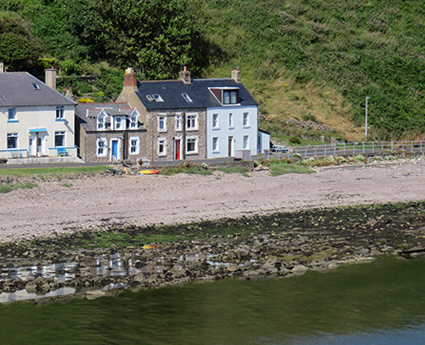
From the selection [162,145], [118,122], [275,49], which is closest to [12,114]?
[118,122]

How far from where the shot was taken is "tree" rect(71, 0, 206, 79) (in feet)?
245

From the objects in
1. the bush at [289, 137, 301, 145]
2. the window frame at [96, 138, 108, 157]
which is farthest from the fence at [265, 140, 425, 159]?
the window frame at [96, 138, 108, 157]

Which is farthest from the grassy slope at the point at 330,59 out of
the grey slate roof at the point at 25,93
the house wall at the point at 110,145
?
the grey slate roof at the point at 25,93

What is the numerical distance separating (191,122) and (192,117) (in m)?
0.43

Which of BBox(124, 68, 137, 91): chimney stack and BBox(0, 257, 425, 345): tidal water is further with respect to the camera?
BBox(124, 68, 137, 91): chimney stack

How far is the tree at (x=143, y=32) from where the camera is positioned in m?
74.8

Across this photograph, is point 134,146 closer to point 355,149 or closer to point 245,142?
point 245,142

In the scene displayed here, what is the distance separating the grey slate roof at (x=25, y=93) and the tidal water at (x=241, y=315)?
1155 inches

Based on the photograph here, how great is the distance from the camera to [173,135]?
6378 centimetres

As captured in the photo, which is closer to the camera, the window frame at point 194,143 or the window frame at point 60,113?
the window frame at point 60,113

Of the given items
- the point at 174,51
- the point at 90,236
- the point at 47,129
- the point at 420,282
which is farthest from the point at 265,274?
the point at 174,51

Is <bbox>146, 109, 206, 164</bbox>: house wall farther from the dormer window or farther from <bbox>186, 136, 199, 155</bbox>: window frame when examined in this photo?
the dormer window

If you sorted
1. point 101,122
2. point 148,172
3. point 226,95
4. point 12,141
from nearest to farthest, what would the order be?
point 148,172 → point 12,141 → point 101,122 → point 226,95

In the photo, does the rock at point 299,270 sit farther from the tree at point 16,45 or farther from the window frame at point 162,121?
the tree at point 16,45
